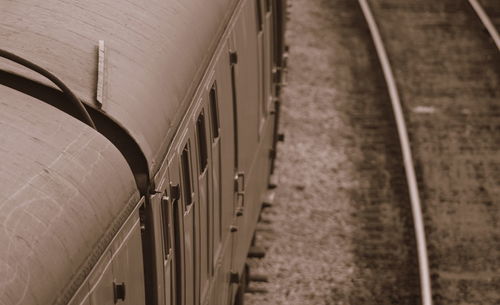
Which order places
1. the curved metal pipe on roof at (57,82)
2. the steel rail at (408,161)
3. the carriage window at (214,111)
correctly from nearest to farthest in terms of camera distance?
the curved metal pipe on roof at (57,82) < the carriage window at (214,111) < the steel rail at (408,161)

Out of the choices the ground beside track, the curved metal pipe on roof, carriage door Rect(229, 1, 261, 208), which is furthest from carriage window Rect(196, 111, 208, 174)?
the ground beside track

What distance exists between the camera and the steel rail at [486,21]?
14859mm

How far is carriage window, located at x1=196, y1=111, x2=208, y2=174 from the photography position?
5613 mm

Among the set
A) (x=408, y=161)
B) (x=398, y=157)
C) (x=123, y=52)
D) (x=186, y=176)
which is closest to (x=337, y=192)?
(x=408, y=161)

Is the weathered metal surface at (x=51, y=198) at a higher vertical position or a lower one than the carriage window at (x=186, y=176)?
lower

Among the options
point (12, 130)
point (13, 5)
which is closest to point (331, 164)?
point (13, 5)

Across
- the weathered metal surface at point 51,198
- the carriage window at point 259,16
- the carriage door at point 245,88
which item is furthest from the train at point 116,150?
the carriage window at point 259,16

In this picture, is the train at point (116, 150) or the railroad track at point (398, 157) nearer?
the train at point (116, 150)

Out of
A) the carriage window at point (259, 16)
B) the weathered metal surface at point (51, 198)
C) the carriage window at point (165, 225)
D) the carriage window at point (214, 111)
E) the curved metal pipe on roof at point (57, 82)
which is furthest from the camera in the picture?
the carriage window at point (259, 16)

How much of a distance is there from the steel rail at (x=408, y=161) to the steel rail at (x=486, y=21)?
1455 mm

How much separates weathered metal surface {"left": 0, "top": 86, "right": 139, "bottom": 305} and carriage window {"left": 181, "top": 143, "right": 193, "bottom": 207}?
0.98 m

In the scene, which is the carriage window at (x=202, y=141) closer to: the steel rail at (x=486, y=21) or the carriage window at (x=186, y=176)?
the carriage window at (x=186, y=176)

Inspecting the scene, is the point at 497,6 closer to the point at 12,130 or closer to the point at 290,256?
Result: the point at 290,256

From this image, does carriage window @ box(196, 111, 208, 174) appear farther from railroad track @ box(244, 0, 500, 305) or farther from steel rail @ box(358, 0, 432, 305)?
steel rail @ box(358, 0, 432, 305)
